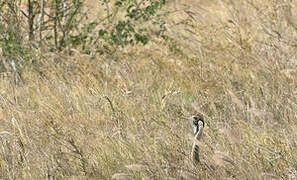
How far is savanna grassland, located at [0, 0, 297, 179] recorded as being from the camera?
3.59 metres

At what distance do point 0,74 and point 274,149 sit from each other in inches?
140

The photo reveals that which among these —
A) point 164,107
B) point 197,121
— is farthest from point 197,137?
point 164,107

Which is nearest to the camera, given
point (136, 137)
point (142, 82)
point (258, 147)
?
point (258, 147)

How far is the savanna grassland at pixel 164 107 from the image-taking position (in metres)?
3.59

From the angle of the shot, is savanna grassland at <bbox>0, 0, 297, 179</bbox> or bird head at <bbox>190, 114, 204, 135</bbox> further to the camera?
savanna grassland at <bbox>0, 0, 297, 179</bbox>

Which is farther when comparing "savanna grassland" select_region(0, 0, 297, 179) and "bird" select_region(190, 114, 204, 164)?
"savanna grassland" select_region(0, 0, 297, 179)

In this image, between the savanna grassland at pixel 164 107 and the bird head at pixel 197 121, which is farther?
the savanna grassland at pixel 164 107

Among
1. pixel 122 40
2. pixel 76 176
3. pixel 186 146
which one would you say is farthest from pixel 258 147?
pixel 122 40

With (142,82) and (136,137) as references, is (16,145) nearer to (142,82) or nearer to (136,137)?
(136,137)

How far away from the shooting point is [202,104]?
15.8ft

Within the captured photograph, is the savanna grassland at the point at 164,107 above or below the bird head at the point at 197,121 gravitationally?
below

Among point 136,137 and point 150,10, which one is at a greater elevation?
point 150,10

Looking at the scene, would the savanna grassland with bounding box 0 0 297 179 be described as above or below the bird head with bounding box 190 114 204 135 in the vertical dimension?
below

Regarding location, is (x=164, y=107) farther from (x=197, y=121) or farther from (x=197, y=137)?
(x=197, y=137)
